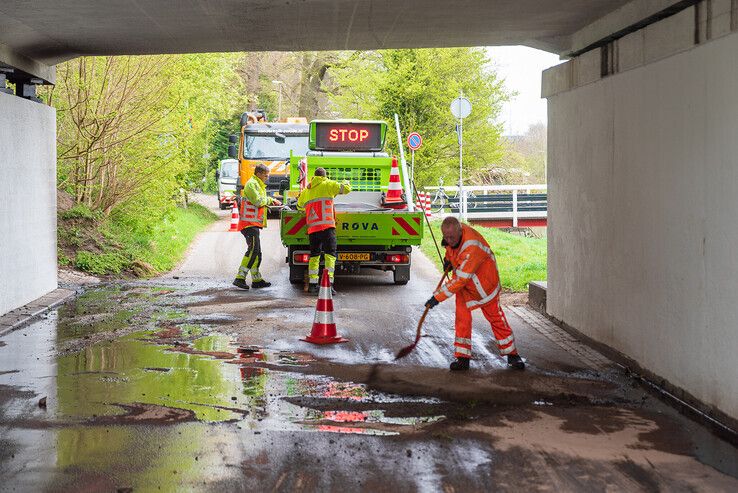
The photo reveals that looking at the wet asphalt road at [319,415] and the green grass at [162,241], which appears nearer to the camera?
the wet asphalt road at [319,415]

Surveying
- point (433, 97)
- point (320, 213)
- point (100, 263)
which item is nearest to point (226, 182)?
point (433, 97)

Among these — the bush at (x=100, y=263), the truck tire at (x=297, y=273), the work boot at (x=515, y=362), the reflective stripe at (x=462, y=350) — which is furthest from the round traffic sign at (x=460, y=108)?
the reflective stripe at (x=462, y=350)

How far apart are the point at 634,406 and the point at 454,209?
2572 cm

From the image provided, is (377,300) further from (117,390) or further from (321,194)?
(117,390)

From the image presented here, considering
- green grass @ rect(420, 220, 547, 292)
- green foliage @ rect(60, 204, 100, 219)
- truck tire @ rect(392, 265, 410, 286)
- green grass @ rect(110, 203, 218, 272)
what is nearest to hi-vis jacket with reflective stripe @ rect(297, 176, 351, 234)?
truck tire @ rect(392, 265, 410, 286)

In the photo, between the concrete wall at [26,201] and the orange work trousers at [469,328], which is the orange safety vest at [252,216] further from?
the orange work trousers at [469,328]

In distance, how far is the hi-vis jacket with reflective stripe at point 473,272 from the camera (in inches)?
387

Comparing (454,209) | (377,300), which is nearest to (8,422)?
(377,300)

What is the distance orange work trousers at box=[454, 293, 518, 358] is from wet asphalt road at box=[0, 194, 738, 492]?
260 mm

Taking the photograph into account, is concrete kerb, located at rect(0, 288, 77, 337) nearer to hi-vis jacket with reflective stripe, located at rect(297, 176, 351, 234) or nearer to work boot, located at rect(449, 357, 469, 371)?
hi-vis jacket with reflective stripe, located at rect(297, 176, 351, 234)

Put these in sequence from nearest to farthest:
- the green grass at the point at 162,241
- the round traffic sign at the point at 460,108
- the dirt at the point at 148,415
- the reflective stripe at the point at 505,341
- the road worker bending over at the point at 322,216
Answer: the dirt at the point at 148,415 → the reflective stripe at the point at 505,341 → the road worker bending over at the point at 322,216 → the green grass at the point at 162,241 → the round traffic sign at the point at 460,108

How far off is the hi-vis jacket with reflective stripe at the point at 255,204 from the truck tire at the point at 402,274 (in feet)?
7.98

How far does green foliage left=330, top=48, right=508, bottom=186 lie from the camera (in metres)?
33.7

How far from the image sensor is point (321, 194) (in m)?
15.7
